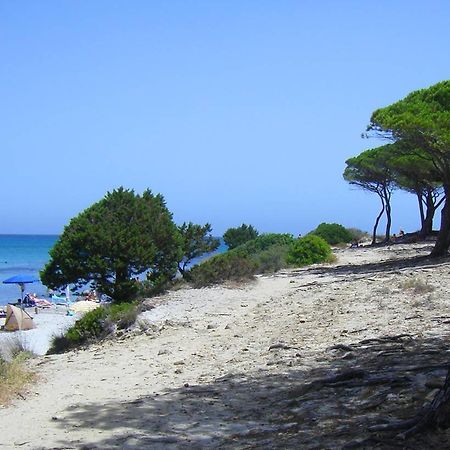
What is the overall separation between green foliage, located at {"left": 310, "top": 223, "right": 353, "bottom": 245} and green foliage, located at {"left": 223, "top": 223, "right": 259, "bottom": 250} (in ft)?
16.5

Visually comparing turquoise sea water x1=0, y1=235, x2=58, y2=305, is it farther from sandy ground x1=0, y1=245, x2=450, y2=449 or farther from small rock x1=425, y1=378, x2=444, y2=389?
small rock x1=425, y1=378, x2=444, y2=389

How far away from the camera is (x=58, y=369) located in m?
10.9

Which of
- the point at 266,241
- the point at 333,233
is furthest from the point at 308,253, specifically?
the point at 333,233

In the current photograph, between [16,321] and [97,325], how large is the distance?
50.2 feet

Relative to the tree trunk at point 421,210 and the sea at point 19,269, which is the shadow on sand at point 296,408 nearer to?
the sea at point 19,269

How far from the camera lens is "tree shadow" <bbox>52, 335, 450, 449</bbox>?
17.6 feet

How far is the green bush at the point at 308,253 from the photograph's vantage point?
27.5 meters

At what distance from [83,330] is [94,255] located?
4.52 metres

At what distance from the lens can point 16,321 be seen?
28.5 meters

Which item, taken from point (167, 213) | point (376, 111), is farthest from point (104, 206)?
point (376, 111)

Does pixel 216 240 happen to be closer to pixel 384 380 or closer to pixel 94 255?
pixel 94 255

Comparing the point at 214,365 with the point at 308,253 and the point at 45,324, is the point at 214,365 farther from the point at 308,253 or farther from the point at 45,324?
the point at 45,324

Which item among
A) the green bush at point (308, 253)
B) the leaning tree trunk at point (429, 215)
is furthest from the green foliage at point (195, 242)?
the leaning tree trunk at point (429, 215)

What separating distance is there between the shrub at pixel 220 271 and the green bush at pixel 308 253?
23.7 ft
